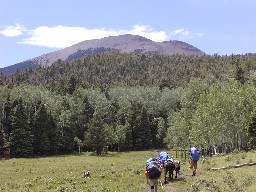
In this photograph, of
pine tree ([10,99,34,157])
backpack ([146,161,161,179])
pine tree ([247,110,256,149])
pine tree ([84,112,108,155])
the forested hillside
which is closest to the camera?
backpack ([146,161,161,179])

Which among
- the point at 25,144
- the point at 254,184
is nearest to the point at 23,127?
the point at 25,144

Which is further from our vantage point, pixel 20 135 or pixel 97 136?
pixel 97 136

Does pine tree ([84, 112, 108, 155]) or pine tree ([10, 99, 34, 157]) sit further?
pine tree ([84, 112, 108, 155])

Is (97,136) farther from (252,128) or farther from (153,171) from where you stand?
(153,171)

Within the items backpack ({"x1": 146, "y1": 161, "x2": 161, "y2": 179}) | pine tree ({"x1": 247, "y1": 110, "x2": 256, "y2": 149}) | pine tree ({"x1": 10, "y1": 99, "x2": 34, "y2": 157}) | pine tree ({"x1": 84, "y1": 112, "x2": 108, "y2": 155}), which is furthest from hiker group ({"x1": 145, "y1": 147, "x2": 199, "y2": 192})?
pine tree ({"x1": 84, "y1": 112, "x2": 108, "y2": 155})

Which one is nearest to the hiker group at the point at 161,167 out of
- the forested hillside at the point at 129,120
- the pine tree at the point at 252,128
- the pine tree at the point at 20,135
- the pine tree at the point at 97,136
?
the pine tree at the point at 252,128

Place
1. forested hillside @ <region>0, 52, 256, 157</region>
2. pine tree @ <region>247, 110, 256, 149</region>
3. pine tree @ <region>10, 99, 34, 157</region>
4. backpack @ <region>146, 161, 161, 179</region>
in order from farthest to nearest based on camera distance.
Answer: pine tree @ <region>10, 99, 34, 157</region>
forested hillside @ <region>0, 52, 256, 157</region>
pine tree @ <region>247, 110, 256, 149</region>
backpack @ <region>146, 161, 161, 179</region>

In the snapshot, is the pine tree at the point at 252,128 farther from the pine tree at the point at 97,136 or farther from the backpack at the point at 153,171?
the pine tree at the point at 97,136

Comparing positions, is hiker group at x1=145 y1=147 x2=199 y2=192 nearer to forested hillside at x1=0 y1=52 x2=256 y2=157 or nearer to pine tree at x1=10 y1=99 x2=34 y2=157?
forested hillside at x1=0 y1=52 x2=256 y2=157

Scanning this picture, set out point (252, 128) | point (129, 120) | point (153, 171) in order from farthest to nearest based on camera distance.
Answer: point (129, 120) < point (252, 128) < point (153, 171)

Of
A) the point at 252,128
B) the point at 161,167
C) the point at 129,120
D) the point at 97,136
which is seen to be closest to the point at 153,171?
the point at 161,167

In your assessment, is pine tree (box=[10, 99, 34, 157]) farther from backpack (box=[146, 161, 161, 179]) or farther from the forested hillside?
backpack (box=[146, 161, 161, 179])

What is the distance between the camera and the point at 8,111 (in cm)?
12025

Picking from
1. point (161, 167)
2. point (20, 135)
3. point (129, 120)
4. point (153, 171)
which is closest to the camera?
point (153, 171)
